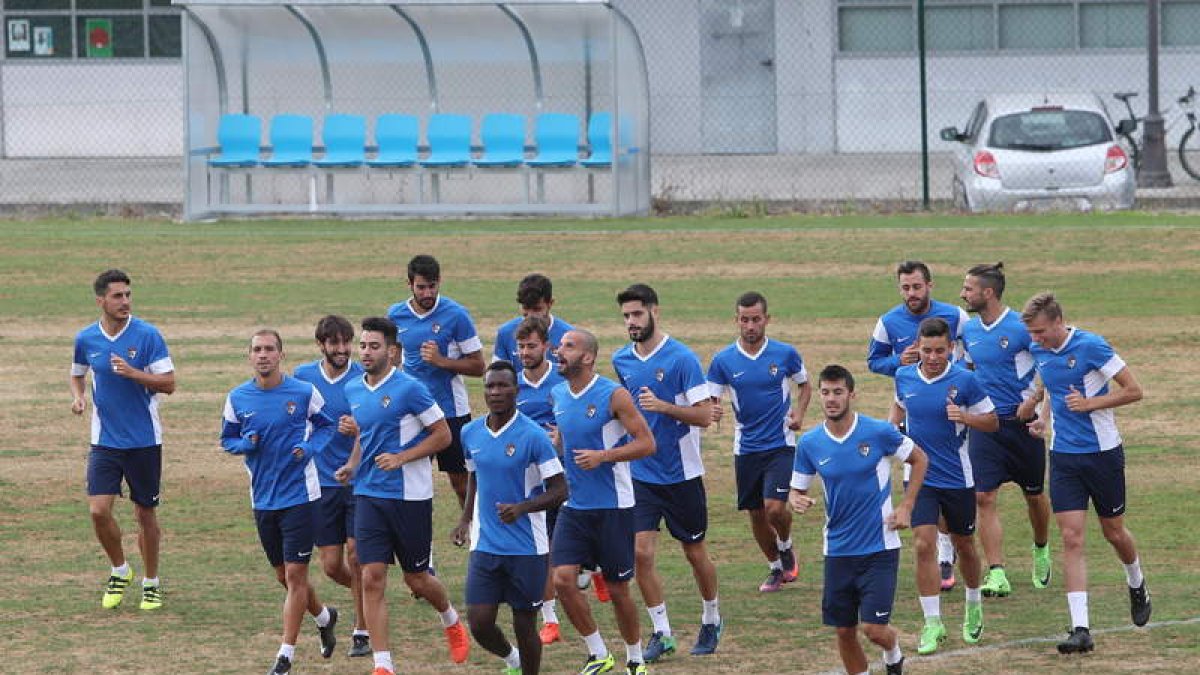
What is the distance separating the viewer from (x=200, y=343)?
23.7 m

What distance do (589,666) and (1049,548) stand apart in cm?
465

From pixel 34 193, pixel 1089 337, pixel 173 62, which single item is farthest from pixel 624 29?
pixel 1089 337

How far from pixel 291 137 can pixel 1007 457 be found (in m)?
19.3

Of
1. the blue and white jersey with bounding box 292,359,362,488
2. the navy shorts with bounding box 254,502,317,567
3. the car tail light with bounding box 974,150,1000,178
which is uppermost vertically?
the car tail light with bounding box 974,150,1000,178

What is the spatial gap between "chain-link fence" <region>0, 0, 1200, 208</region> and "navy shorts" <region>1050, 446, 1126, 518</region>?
84.0ft

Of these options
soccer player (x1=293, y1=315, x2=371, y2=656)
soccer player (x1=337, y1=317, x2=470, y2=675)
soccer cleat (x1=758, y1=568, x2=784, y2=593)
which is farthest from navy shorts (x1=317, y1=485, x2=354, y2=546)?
soccer cleat (x1=758, y1=568, x2=784, y2=593)

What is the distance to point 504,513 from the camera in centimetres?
1119

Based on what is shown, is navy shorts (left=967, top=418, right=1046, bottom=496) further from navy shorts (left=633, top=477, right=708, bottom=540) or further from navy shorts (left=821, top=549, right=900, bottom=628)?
navy shorts (left=821, top=549, right=900, bottom=628)

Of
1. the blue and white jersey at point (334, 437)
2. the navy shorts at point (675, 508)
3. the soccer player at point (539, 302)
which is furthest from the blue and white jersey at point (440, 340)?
the navy shorts at point (675, 508)

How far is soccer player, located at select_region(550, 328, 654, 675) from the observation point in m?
11.7

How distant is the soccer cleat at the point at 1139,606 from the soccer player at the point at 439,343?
4392 mm

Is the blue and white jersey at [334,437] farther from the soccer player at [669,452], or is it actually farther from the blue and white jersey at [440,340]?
the blue and white jersey at [440,340]

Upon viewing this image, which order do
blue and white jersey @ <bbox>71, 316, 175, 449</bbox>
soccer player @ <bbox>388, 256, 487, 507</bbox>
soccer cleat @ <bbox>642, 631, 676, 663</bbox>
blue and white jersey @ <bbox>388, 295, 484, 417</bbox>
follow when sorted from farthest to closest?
blue and white jersey @ <bbox>388, 295, 484, 417</bbox>
soccer player @ <bbox>388, 256, 487, 507</bbox>
blue and white jersey @ <bbox>71, 316, 175, 449</bbox>
soccer cleat @ <bbox>642, 631, 676, 663</bbox>

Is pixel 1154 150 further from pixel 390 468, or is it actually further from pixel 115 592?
pixel 390 468
